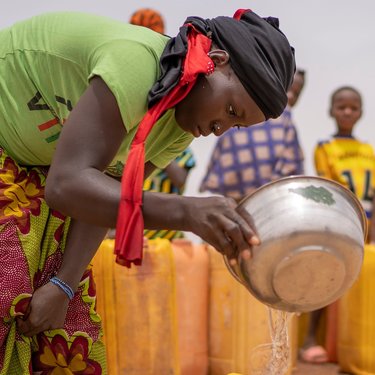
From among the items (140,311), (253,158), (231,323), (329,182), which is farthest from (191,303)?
(329,182)

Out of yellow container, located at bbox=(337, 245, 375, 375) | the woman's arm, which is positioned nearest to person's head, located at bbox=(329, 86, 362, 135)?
yellow container, located at bbox=(337, 245, 375, 375)

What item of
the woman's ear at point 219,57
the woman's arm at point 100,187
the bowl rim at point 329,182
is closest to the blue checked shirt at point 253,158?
the bowl rim at point 329,182

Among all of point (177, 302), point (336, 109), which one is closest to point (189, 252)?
point (177, 302)

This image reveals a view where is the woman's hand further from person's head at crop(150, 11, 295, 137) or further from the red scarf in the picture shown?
person's head at crop(150, 11, 295, 137)

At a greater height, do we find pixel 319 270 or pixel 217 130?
pixel 217 130

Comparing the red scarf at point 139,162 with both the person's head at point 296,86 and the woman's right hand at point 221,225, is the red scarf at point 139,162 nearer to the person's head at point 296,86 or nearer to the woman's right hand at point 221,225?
the woman's right hand at point 221,225

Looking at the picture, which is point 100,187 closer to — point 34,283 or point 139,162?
point 139,162

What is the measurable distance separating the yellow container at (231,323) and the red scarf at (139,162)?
2.19 metres

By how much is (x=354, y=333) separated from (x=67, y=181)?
3.05 m

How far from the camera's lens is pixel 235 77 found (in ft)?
6.18

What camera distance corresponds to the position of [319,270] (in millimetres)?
1827

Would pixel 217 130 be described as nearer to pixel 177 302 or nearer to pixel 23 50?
pixel 23 50

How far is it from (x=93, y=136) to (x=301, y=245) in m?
0.48

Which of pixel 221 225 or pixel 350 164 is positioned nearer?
pixel 221 225
